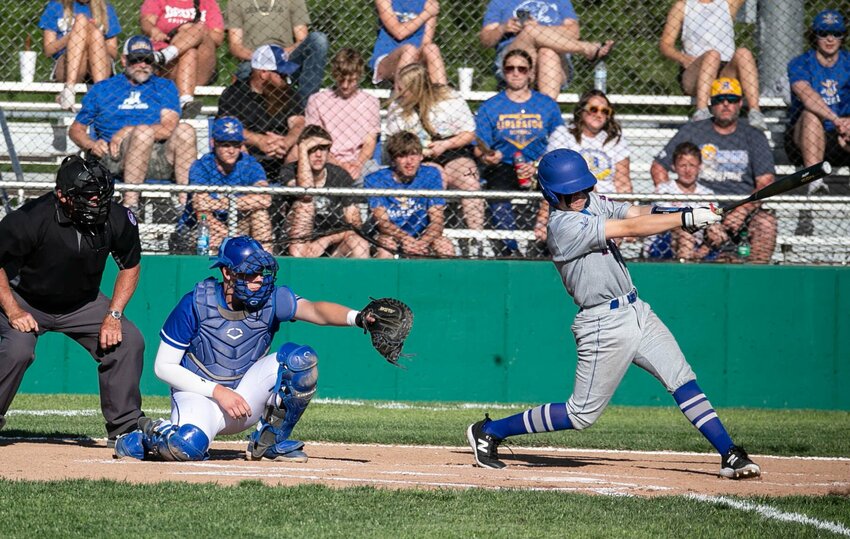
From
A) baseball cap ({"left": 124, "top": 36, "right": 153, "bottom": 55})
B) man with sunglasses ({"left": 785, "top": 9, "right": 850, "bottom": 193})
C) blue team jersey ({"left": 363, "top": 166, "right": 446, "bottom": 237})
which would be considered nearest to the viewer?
blue team jersey ({"left": 363, "top": 166, "right": 446, "bottom": 237})

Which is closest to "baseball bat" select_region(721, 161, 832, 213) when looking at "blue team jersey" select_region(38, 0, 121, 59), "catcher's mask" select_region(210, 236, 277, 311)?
"catcher's mask" select_region(210, 236, 277, 311)

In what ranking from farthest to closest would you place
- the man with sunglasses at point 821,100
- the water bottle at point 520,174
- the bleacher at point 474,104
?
the bleacher at point 474,104 < the man with sunglasses at point 821,100 < the water bottle at point 520,174

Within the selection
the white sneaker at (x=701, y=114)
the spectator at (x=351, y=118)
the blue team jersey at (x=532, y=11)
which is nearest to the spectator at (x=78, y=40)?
the spectator at (x=351, y=118)

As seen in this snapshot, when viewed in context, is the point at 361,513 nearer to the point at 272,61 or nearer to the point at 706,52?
the point at 272,61

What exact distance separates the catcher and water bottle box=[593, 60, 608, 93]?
7093 mm

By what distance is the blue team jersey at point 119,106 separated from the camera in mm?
11688

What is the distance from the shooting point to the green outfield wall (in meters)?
11.2

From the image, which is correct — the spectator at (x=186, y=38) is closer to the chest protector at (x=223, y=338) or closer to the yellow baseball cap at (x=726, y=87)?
the yellow baseball cap at (x=726, y=87)

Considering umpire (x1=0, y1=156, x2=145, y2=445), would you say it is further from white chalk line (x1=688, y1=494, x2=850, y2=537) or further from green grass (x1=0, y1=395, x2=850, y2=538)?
white chalk line (x1=688, y1=494, x2=850, y2=537)

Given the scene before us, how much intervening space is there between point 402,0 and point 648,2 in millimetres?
2718

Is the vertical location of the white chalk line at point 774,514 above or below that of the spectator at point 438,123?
below

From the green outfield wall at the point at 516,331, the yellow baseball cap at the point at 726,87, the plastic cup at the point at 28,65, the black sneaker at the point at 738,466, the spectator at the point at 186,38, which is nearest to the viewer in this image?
the black sneaker at the point at 738,466

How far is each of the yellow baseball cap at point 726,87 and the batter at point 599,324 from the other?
17.7 ft

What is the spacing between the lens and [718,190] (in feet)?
38.2
